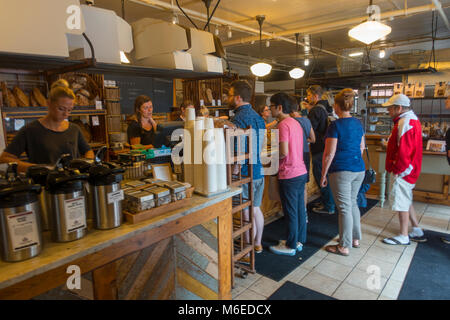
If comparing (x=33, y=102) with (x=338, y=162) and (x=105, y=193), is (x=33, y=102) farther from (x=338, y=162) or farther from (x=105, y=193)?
(x=338, y=162)

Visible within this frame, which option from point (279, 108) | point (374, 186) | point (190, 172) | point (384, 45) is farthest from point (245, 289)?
point (384, 45)

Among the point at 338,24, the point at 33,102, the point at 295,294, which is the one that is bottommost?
the point at 295,294

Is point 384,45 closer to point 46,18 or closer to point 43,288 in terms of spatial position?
point 46,18

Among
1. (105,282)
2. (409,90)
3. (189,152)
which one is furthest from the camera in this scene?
(409,90)

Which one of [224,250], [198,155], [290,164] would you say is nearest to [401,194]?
[290,164]

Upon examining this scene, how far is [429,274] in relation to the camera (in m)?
3.00

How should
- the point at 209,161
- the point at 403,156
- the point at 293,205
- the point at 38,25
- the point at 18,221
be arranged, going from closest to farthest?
1. the point at 18,221
2. the point at 38,25
3. the point at 209,161
4. the point at 293,205
5. the point at 403,156

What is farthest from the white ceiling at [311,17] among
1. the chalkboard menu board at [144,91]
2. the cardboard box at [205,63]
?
the cardboard box at [205,63]

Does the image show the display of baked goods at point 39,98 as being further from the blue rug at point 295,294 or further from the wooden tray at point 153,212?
the blue rug at point 295,294

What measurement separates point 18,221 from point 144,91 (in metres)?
4.70

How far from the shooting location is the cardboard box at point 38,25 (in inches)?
62.8

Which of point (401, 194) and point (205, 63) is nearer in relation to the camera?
point (205, 63)

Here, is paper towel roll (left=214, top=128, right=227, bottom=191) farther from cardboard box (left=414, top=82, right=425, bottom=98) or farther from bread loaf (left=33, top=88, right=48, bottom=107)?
cardboard box (left=414, top=82, right=425, bottom=98)

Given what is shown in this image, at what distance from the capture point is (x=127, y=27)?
2301 mm
